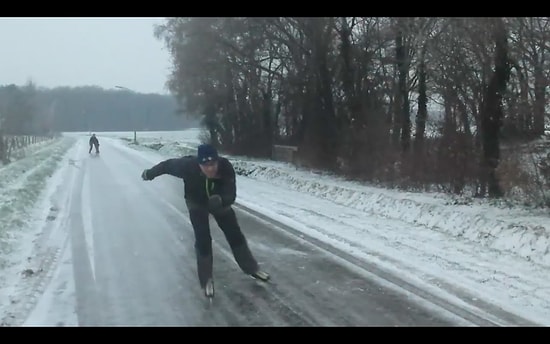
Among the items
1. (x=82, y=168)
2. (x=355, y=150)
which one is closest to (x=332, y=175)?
(x=355, y=150)

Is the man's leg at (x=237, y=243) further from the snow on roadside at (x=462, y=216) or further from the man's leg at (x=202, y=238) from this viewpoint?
the snow on roadside at (x=462, y=216)

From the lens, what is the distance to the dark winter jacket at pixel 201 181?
8.02 m

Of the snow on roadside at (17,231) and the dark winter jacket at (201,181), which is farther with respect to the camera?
the snow on roadside at (17,231)

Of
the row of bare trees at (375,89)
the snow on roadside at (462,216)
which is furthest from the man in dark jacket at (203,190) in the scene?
the row of bare trees at (375,89)

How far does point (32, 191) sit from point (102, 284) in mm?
12801

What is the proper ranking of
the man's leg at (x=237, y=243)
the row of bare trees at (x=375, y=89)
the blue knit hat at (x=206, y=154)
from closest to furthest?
the blue knit hat at (x=206, y=154), the man's leg at (x=237, y=243), the row of bare trees at (x=375, y=89)

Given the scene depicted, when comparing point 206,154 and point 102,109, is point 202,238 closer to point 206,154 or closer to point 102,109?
point 206,154

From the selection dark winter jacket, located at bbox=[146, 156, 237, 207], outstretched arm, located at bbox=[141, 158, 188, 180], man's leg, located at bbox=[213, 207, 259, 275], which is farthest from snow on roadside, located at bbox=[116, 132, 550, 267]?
outstretched arm, located at bbox=[141, 158, 188, 180]

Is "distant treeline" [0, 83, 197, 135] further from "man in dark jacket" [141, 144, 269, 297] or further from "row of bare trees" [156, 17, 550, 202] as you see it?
"man in dark jacket" [141, 144, 269, 297]

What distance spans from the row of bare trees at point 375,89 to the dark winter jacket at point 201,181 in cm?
771

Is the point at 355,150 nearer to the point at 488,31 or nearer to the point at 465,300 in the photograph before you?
the point at 488,31

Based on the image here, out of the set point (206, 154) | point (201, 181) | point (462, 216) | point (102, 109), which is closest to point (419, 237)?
point (462, 216)

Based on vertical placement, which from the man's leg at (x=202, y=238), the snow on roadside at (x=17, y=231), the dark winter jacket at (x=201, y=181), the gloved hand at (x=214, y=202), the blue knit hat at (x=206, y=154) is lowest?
the snow on roadside at (x=17, y=231)

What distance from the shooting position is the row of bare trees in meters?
15.4
